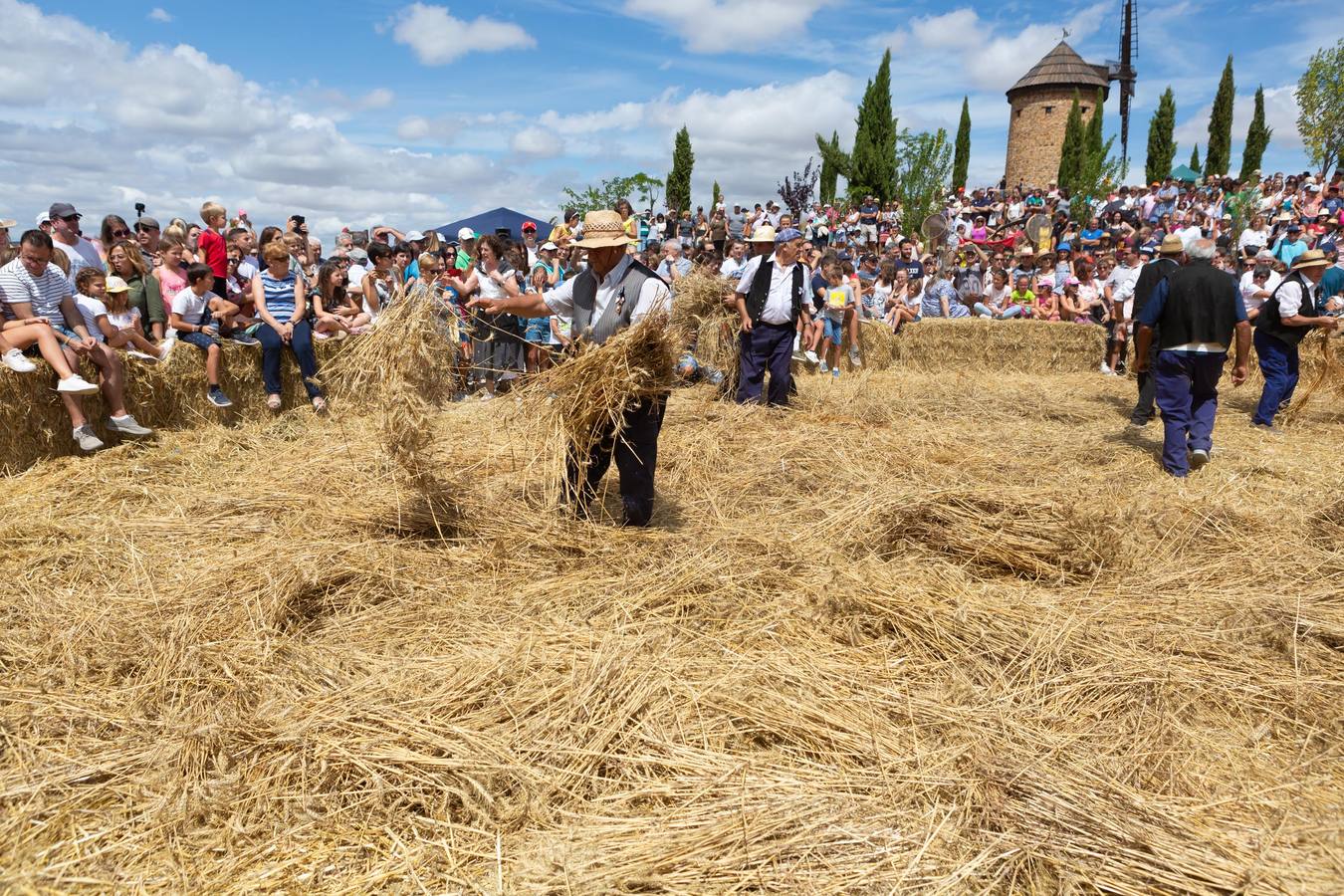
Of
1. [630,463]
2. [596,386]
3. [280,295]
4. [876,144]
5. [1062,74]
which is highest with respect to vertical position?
[1062,74]

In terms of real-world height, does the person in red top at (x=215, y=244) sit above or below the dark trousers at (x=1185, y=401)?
above

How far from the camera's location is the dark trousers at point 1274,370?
8.27 meters

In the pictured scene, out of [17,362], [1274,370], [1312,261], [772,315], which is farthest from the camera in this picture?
[772,315]

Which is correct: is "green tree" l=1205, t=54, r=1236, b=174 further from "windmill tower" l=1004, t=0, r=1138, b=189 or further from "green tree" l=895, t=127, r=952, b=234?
"green tree" l=895, t=127, r=952, b=234

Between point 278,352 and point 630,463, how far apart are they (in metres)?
5.28

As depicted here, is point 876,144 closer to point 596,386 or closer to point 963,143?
point 963,143

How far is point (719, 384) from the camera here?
31.7 ft

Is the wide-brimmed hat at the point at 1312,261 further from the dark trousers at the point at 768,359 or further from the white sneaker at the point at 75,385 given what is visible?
the white sneaker at the point at 75,385

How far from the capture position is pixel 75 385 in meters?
6.47

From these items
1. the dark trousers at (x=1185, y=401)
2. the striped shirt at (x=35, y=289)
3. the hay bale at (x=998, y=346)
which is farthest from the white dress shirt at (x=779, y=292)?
the striped shirt at (x=35, y=289)

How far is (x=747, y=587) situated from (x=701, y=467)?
7.52ft

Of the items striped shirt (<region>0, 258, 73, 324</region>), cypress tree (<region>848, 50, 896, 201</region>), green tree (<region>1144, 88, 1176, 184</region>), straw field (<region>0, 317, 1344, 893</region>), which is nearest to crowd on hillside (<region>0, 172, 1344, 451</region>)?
striped shirt (<region>0, 258, 73, 324</region>)

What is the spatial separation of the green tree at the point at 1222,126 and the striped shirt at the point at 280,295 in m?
55.0

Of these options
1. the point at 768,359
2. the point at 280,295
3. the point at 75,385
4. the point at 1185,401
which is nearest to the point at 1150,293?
the point at 1185,401
